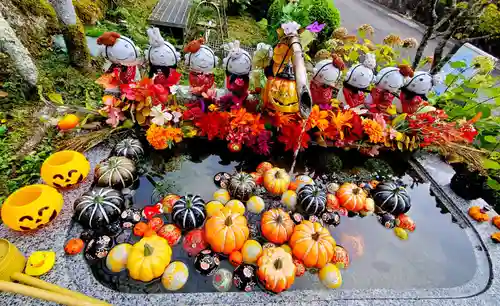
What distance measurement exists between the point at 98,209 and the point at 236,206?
1.13 meters

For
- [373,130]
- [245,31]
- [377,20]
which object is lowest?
[245,31]

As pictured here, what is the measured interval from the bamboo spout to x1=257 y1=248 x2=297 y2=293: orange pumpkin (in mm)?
1271

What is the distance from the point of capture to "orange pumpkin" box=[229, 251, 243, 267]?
7.88 feet

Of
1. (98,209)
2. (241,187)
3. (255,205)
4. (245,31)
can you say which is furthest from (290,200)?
(245,31)

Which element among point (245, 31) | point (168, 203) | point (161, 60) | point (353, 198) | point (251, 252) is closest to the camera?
point (251, 252)

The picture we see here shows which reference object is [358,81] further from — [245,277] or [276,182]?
[245,277]

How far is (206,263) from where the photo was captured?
235 cm

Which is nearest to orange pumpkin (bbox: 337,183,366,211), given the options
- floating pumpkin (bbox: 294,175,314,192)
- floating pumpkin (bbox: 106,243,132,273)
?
floating pumpkin (bbox: 294,175,314,192)

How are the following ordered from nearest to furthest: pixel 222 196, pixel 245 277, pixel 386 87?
pixel 245 277 < pixel 222 196 < pixel 386 87

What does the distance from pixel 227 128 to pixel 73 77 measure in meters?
2.66

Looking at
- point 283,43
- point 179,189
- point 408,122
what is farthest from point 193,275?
point 408,122

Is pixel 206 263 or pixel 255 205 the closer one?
pixel 206 263

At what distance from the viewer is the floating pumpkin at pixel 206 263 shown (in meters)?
2.33

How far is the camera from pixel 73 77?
4453mm
